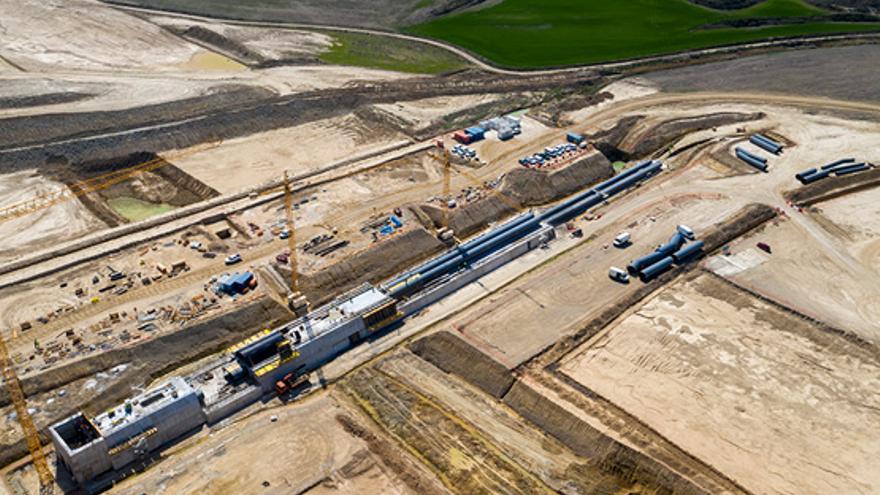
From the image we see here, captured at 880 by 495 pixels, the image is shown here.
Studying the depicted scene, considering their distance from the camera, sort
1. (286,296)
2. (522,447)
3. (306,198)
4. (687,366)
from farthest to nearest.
Result: (306,198), (286,296), (687,366), (522,447)

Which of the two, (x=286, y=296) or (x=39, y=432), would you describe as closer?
(x=39, y=432)

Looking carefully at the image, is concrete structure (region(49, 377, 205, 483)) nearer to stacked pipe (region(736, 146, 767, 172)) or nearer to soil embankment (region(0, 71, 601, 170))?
soil embankment (region(0, 71, 601, 170))

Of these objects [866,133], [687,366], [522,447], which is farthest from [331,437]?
[866,133]

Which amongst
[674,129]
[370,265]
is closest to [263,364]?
[370,265]

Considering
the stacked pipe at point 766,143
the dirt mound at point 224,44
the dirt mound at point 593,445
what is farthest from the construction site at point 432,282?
the dirt mound at point 224,44

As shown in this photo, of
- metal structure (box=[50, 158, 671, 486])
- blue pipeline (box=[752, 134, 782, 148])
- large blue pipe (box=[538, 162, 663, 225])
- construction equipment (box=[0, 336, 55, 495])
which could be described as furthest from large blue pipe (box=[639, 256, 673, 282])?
construction equipment (box=[0, 336, 55, 495])

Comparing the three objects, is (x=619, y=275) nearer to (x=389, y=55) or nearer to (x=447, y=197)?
(x=447, y=197)

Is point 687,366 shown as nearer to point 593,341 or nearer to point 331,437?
point 593,341
